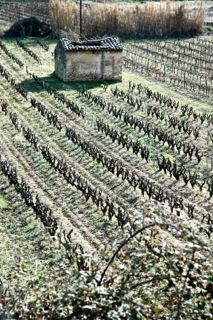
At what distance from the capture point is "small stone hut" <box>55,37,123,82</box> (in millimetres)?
26766

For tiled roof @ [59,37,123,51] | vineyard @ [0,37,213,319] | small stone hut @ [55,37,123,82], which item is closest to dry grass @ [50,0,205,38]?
vineyard @ [0,37,213,319]

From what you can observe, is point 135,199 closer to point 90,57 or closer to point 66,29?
point 90,57

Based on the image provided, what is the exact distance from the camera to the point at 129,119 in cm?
2152

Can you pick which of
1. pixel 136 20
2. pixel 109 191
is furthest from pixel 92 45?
pixel 109 191

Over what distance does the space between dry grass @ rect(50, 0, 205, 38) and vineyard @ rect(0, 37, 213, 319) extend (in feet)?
26.9

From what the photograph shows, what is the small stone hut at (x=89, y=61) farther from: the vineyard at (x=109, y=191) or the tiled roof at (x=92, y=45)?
the vineyard at (x=109, y=191)

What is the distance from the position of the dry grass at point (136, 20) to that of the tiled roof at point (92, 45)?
30.8 feet

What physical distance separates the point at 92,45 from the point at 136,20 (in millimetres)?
10810

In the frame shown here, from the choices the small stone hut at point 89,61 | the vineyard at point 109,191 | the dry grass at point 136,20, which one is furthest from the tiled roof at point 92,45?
the dry grass at point 136,20

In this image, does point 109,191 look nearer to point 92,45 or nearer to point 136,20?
point 92,45

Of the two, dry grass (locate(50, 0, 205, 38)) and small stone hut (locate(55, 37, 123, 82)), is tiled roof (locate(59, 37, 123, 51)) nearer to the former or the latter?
small stone hut (locate(55, 37, 123, 82))

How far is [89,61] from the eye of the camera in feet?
88.9

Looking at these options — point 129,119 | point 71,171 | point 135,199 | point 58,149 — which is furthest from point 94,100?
point 135,199

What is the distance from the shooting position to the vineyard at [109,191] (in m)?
7.33
